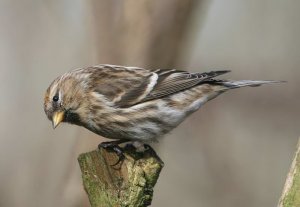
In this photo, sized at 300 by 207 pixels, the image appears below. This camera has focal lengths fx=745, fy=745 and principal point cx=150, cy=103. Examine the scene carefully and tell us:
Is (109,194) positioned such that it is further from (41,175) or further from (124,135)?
(41,175)

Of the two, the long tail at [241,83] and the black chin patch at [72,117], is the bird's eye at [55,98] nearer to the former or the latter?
the black chin patch at [72,117]

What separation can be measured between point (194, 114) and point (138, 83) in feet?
10.1

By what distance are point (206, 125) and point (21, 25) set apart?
9.36 feet

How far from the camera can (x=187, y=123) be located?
344 inches

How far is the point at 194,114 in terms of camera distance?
8438 mm

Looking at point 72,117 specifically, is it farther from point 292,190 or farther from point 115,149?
point 292,190

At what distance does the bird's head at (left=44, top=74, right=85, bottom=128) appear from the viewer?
204 inches

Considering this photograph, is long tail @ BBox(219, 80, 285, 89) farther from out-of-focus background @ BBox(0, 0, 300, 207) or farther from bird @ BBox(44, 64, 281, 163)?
out-of-focus background @ BBox(0, 0, 300, 207)

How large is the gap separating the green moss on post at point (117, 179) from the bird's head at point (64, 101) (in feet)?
4.82

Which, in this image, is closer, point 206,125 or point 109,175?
point 109,175

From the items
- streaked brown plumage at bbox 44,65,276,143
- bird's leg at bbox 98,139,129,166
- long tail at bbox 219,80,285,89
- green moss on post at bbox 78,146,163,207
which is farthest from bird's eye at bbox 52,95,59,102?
green moss on post at bbox 78,146,163,207

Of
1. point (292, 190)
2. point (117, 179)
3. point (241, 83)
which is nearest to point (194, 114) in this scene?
point (241, 83)

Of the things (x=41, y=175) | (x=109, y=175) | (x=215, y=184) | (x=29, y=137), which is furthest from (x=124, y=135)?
(x=29, y=137)

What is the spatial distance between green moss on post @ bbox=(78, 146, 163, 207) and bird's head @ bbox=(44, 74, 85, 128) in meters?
1.47
